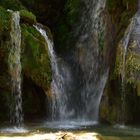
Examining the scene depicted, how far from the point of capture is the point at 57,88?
58.8ft

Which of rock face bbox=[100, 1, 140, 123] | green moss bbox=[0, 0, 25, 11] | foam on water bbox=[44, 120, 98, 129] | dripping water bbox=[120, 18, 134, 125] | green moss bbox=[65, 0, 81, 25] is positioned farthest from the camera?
green moss bbox=[65, 0, 81, 25]

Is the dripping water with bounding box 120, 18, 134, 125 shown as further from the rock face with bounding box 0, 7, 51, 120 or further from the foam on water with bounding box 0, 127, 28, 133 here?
the foam on water with bounding box 0, 127, 28, 133

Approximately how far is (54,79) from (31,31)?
203 cm

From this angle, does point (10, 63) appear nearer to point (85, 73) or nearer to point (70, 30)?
point (85, 73)

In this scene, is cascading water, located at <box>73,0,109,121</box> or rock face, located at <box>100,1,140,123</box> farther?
cascading water, located at <box>73,0,109,121</box>

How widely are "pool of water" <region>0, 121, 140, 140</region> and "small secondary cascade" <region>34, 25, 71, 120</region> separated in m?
0.85

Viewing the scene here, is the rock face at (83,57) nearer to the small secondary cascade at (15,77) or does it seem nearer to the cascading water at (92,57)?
the cascading water at (92,57)

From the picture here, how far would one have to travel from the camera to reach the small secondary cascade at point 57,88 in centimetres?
1767

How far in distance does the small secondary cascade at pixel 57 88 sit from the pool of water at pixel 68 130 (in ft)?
2.78

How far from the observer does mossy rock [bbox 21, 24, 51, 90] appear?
16.8m

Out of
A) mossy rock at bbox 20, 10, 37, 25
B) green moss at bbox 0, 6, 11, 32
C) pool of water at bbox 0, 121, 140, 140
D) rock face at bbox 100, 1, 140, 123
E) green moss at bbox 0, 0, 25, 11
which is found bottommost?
pool of water at bbox 0, 121, 140, 140

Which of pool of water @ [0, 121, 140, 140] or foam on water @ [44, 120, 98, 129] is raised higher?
foam on water @ [44, 120, 98, 129]

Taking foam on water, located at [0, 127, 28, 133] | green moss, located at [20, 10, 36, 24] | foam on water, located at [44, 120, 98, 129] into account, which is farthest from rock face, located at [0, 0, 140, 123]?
foam on water, located at [0, 127, 28, 133]

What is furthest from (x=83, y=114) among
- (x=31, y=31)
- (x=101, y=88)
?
(x=31, y=31)
